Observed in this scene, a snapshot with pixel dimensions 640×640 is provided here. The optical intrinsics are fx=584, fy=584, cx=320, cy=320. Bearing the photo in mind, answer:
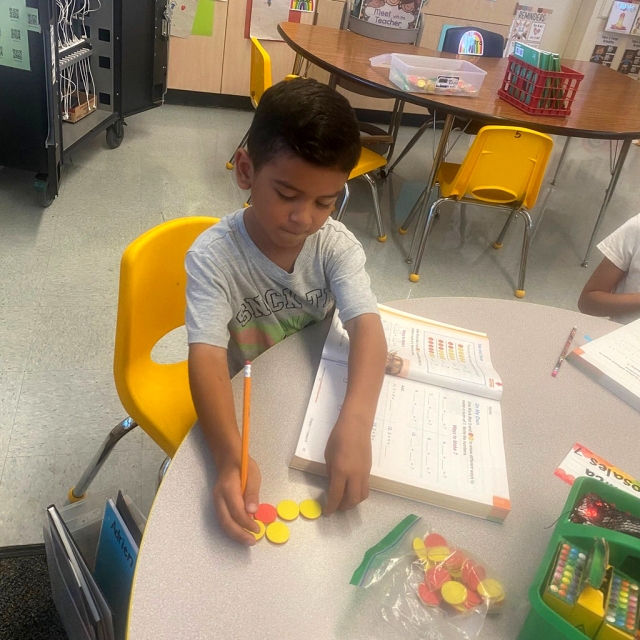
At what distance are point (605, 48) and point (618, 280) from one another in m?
4.08

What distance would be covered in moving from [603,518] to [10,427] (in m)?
1.35

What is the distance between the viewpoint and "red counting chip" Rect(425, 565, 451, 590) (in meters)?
0.53

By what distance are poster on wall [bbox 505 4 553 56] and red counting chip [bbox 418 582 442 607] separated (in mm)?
4411

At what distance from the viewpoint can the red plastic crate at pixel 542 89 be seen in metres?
2.13

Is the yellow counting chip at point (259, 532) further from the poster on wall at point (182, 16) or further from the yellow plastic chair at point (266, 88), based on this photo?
the poster on wall at point (182, 16)

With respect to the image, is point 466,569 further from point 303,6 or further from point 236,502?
point 303,6

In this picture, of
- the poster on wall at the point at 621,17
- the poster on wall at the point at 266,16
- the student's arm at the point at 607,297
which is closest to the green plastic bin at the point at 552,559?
the student's arm at the point at 607,297

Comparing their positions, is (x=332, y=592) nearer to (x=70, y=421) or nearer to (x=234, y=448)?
(x=234, y=448)

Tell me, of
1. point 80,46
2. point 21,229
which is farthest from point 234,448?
point 80,46

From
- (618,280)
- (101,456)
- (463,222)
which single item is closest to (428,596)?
(101,456)

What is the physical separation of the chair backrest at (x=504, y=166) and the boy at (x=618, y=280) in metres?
0.79

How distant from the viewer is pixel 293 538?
22.3 inches

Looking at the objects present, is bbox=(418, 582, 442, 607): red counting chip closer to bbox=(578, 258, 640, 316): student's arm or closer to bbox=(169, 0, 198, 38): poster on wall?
bbox=(578, 258, 640, 316): student's arm

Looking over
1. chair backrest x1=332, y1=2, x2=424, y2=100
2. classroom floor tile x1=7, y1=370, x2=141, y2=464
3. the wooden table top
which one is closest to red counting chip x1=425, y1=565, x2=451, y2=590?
classroom floor tile x1=7, y1=370, x2=141, y2=464
